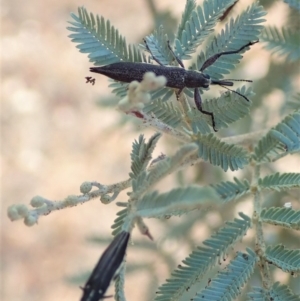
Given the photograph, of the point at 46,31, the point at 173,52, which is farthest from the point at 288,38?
the point at 46,31

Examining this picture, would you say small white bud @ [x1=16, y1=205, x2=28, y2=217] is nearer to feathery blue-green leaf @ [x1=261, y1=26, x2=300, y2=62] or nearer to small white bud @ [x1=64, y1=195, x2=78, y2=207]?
small white bud @ [x1=64, y1=195, x2=78, y2=207]

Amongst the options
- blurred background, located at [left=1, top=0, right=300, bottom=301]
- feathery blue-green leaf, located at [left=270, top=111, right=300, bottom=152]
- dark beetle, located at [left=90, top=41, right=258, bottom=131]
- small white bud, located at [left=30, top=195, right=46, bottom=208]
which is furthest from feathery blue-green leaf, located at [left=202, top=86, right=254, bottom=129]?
blurred background, located at [left=1, top=0, right=300, bottom=301]

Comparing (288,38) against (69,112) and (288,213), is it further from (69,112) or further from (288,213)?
(69,112)

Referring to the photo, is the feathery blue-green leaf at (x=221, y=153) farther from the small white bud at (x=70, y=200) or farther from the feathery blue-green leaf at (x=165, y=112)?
the small white bud at (x=70, y=200)

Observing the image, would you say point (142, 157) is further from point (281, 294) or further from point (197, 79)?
point (281, 294)

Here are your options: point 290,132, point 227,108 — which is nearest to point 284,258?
point 290,132
